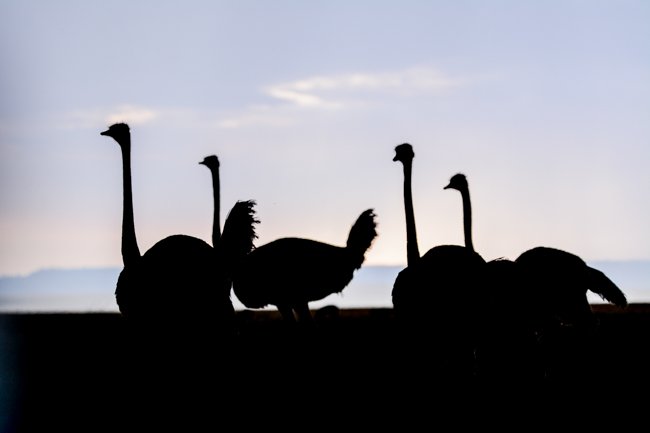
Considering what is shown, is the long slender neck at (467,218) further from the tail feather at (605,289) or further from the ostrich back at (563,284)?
the tail feather at (605,289)

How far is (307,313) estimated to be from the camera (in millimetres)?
16266

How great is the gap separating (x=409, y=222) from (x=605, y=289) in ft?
7.94

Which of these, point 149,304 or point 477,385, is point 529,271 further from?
point 149,304

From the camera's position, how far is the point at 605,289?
13453mm

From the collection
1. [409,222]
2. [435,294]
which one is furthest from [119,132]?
[435,294]

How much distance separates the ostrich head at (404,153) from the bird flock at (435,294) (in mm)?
12

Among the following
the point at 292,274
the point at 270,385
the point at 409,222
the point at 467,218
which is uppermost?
the point at 467,218

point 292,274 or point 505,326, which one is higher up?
point 292,274

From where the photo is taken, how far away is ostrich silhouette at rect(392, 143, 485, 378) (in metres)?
12.4

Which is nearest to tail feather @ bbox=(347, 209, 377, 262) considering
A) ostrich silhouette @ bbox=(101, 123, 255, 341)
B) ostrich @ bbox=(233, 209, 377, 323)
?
ostrich @ bbox=(233, 209, 377, 323)

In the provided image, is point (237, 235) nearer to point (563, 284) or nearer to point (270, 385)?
point (270, 385)

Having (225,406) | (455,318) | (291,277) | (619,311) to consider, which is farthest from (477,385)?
(619,311)

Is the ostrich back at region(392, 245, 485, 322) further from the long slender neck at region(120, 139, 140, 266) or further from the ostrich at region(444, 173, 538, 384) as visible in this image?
the long slender neck at region(120, 139, 140, 266)

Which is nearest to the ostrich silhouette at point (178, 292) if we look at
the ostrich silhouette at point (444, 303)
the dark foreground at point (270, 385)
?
the dark foreground at point (270, 385)
